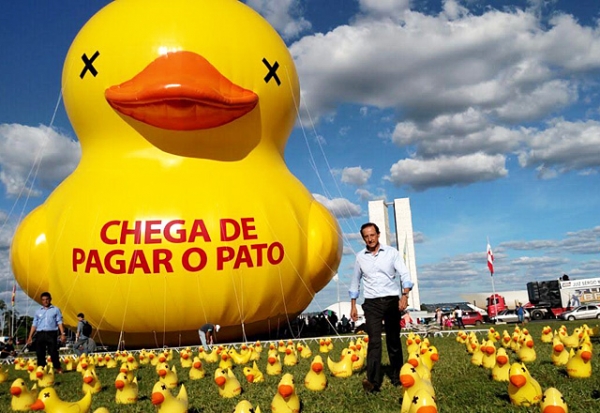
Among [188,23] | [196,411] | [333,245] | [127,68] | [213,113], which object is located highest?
[188,23]

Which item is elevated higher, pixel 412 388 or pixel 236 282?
pixel 236 282

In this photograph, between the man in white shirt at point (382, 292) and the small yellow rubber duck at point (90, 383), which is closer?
the man in white shirt at point (382, 292)

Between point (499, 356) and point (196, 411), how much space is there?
268cm

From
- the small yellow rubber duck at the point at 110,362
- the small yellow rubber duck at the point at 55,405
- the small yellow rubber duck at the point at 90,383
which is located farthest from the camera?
the small yellow rubber duck at the point at 110,362

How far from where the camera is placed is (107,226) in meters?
10.2

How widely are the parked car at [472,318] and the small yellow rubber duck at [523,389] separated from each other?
85.0 feet

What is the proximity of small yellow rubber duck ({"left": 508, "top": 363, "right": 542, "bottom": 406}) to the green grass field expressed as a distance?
0.09 m

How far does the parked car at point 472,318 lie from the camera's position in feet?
93.3

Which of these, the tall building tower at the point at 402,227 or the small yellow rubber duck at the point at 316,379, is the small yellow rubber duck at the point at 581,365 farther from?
the tall building tower at the point at 402,227

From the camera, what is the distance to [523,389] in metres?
3.77

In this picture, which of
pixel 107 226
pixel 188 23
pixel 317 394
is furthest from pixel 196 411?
pixel 188 23

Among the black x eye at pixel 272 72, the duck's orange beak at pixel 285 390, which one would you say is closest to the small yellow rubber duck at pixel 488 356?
the duck's orange beak at pixel 285 390

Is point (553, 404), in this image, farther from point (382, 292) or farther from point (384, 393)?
point (382, 292)

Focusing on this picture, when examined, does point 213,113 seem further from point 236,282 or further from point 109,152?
point 236,282
